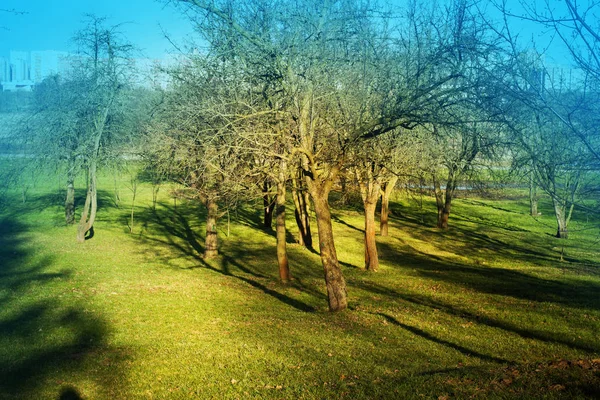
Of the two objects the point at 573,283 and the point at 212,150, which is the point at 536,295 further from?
the point at 212,150

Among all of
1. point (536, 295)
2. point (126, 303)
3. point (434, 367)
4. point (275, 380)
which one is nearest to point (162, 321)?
point (126, 303)

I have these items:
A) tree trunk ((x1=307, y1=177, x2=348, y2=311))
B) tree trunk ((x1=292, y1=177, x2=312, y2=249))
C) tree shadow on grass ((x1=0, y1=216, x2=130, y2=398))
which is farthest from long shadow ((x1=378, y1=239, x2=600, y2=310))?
tree shadow on grass ((x1=0, y1=216, x2=130, y2=398))

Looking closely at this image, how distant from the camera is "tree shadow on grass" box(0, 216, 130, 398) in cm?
729

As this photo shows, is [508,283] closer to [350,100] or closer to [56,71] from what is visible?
[350,100]

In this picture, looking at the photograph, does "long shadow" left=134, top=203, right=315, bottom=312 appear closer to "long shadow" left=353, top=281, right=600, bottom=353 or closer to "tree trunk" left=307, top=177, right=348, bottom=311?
A: "tree trunk" left=307, top=177, right=348, bottom=311

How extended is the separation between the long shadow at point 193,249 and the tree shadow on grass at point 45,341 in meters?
5.22

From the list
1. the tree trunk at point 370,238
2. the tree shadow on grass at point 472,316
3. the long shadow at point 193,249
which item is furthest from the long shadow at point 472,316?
the tree trunk at point 370,238

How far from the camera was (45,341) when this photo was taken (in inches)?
369

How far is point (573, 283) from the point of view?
1772cm

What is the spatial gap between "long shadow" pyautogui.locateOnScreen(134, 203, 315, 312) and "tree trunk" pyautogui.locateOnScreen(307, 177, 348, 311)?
1.43 meters

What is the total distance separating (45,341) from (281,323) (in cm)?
437

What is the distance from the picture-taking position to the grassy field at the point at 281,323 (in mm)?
6773

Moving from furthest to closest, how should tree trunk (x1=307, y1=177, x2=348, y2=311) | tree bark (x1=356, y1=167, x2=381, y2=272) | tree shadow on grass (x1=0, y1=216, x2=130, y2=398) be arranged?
tree bark (x1=356, y1=167, x2=381, y2=272) < tree trunk (x1=307, y1=177, x2=348, y2=311) < tree shadow on grass (x1=0, y1=216, x2=130, y2=398)

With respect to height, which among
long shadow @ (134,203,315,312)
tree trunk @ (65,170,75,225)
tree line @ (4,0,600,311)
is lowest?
long shadow @ (134,203,315,312)
